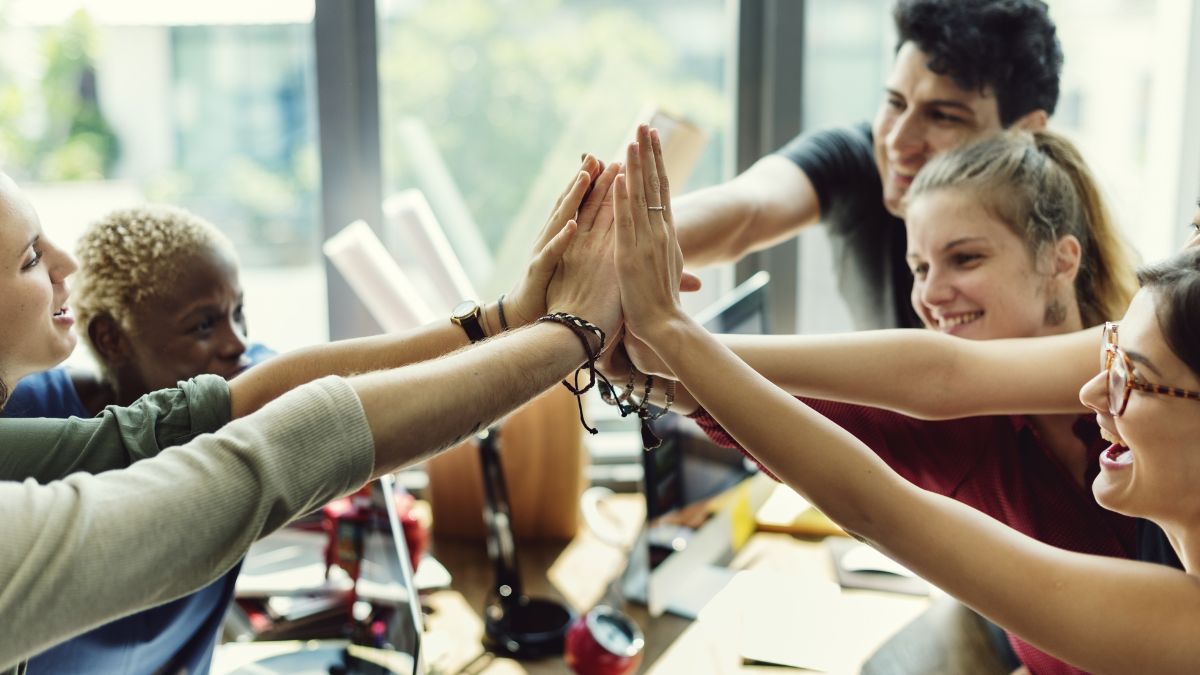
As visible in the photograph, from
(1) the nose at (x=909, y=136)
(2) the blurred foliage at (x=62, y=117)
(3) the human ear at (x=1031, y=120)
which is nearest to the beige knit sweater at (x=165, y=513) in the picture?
(1) the nose at (x=909, y=136)

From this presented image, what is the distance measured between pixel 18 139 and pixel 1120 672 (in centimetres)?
230

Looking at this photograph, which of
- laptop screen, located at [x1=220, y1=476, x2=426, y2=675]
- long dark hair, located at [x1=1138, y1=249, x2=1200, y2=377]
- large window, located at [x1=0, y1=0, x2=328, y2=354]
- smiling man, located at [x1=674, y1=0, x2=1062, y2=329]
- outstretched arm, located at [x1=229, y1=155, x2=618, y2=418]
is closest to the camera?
long dark hair, located at [x1=1138, y1=249, x2=1200, y2=377]

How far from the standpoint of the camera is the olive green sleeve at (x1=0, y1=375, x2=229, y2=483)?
0.95 meters

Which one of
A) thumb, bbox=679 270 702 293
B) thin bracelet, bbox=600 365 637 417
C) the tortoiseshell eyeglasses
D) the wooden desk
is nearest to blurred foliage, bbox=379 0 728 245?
the wooden desk

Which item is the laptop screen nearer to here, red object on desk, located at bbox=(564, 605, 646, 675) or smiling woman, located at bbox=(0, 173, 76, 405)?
red object on desk, located at bbox=(564, 605, 646, 675)

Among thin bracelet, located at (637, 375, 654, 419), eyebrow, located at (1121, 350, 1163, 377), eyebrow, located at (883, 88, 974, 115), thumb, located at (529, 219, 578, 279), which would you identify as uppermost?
eyebrow, located at (883, 88, 974, 115)

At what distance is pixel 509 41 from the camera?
2.31m

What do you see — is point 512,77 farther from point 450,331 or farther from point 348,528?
point 450,331

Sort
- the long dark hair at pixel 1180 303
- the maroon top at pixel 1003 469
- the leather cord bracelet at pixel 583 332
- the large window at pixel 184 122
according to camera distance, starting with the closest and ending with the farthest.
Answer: the long dark hair at pixel 1180 303 < the leather cord bracelet at pixel 583 332 < the maroon top at pixel 1003 469 < the large window at pixel 184 122

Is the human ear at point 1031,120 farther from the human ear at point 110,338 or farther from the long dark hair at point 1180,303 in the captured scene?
the human ear at point 110,338

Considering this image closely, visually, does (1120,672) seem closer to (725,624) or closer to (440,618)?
(725,624)

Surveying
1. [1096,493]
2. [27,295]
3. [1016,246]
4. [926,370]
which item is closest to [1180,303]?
[1096,493]

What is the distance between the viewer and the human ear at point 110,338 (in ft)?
4.23

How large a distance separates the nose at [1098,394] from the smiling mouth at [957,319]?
363 mm
